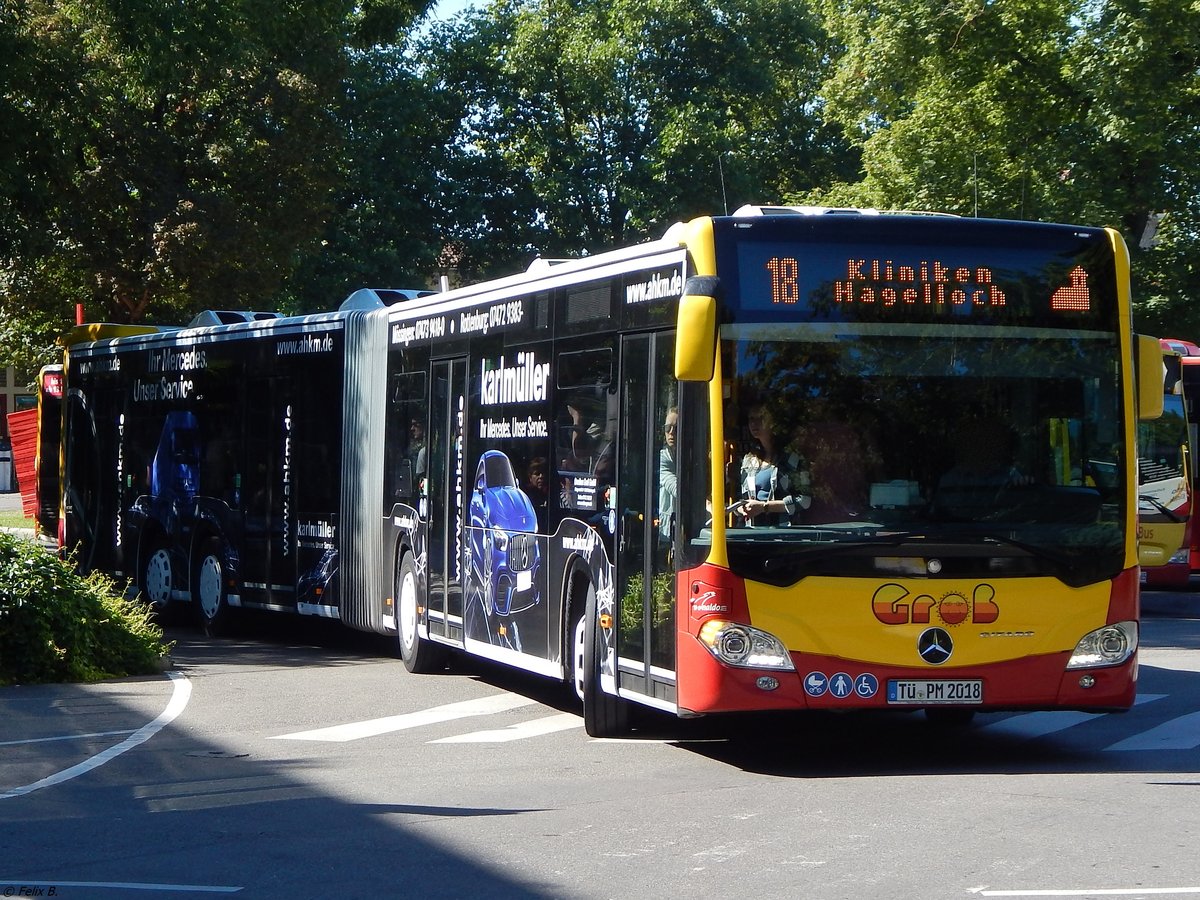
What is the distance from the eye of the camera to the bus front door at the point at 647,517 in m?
9.63

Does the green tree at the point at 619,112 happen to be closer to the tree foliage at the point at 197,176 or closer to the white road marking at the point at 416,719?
the tree foliage at the point at 197,176

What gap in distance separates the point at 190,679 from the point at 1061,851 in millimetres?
8841

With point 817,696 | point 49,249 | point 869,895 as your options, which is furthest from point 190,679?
point 49,249

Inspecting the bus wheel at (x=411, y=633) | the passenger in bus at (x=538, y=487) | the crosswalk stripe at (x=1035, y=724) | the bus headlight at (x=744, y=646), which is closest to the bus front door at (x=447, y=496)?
the bus wheel at (x=411, y=633)

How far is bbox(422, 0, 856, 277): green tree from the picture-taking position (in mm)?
46750

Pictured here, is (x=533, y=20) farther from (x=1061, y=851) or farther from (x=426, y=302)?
(x=1061, y=851)

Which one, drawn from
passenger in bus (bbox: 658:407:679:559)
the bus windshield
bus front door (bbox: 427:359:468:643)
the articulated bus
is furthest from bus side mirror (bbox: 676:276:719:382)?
bus front door (bbox: 427:359:468:643)

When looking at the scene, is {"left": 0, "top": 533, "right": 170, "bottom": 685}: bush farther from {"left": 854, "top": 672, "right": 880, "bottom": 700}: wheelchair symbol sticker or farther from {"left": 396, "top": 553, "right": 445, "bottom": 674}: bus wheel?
{"left": 854, "top": 672, "right": 880, "bottom": 700}: wheelchair symbol sticker

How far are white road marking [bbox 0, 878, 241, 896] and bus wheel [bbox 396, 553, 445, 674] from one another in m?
7.50

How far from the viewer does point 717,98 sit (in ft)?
158

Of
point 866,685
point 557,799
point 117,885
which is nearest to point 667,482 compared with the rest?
point 866,685

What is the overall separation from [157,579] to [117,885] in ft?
42.1

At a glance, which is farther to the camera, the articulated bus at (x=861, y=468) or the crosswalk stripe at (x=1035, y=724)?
the crosswalk stripe at (x=1035, y=724)

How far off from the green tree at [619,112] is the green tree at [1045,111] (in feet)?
49.5
